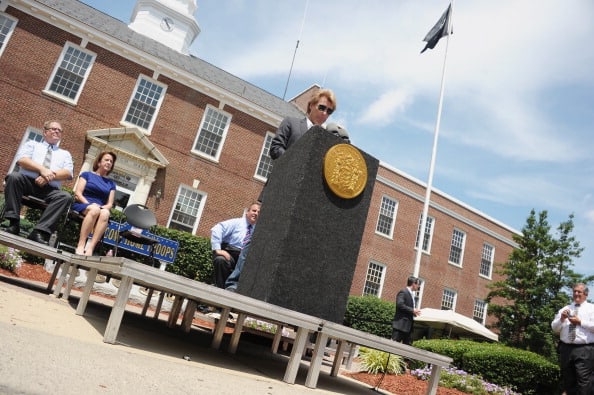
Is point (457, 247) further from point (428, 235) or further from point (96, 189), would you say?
point (96, 189)

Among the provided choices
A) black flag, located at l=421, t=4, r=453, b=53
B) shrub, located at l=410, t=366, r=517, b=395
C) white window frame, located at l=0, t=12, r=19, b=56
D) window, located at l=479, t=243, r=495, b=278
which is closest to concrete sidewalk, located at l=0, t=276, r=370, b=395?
shrub, located at l=410, t=366, r=517, b=395

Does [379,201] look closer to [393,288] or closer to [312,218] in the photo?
[393,288]

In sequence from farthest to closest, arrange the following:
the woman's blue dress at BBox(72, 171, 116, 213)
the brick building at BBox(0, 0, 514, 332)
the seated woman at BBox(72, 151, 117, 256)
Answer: the brick building at BBox(0, 0, 514, 332), the woman's blue dress at BBox(72, 171, 116, 213), the seated woman at BBox(72, 151, 117, 256)

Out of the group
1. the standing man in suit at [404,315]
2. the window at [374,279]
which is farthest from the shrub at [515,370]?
the window at [374,279]

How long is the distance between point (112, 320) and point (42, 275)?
26.1ft

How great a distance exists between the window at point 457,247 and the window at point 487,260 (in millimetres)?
2261

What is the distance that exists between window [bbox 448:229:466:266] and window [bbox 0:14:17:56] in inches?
1012

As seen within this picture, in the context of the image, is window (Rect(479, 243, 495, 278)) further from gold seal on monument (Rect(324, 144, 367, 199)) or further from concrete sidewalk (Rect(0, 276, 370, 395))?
concrete sidewalk (Rect(0, 276, 370, 395))

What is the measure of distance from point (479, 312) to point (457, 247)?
5197mm

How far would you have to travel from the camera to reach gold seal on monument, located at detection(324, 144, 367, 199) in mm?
3645

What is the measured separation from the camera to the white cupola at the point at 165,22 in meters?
22.1

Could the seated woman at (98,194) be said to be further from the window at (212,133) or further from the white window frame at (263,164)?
the white window frame at (263,164)

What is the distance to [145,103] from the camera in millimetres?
18047

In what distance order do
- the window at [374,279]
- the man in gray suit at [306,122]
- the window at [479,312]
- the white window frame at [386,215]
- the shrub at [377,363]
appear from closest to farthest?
the man in gray suit at [306,122]
the shrub at [377,363]
the window at [374,279]
the white window frame at [386,215]
the window at [479,312]
